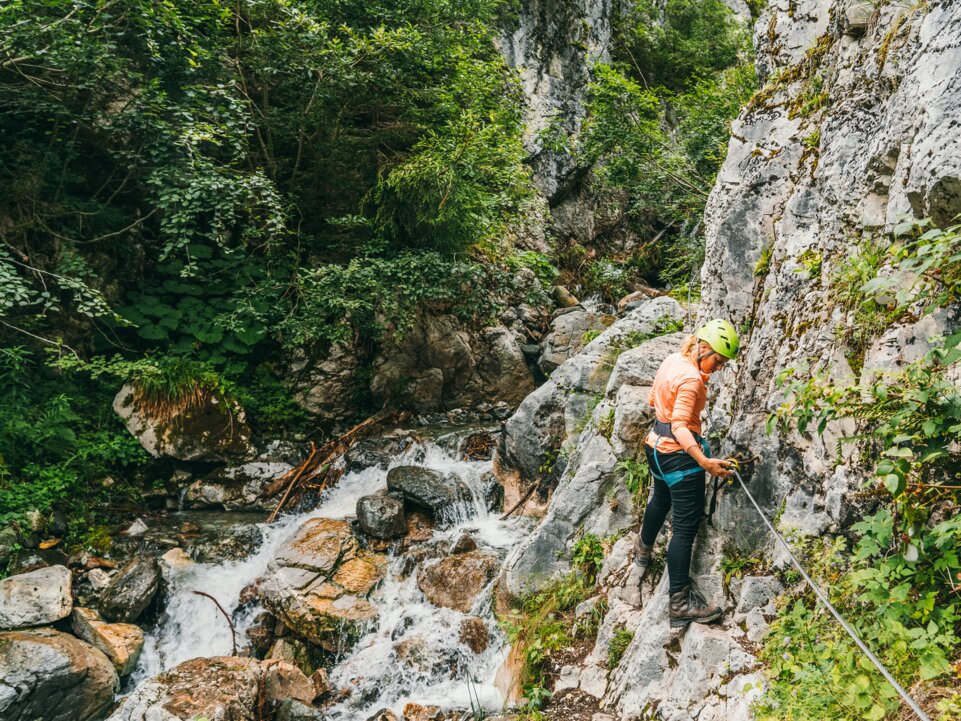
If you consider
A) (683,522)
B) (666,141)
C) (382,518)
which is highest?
(666,141)

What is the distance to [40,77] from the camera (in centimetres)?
764

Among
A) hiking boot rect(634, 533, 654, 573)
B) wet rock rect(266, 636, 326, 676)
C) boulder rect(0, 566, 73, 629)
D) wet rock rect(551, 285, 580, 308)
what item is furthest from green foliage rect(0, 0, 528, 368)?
hiking boot rect(634, 533, 654, 573)

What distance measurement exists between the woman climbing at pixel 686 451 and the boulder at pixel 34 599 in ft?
22.2

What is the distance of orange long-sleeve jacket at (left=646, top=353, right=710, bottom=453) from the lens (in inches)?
156

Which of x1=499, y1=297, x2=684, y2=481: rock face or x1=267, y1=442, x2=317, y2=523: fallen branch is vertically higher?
x1=499, y1=297, x2=684, y2=481: rock face

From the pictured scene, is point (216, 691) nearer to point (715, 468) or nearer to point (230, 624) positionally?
point (230, 624)

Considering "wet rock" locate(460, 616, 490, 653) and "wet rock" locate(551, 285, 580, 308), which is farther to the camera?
"wet rock" locate(551, 285, 580, 308)

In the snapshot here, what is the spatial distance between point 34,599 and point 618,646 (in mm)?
6533

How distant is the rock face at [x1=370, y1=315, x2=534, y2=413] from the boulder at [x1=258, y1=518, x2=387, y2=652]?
4.24m

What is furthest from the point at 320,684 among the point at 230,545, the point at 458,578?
the point at 230,545

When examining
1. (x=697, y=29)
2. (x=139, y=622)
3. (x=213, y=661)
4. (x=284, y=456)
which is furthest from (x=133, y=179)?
(x=697, y=29)

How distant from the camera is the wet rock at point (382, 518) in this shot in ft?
26.1

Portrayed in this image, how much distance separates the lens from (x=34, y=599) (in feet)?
20.6

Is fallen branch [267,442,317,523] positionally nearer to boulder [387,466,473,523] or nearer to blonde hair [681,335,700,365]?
boulder [387,466,473,523]
